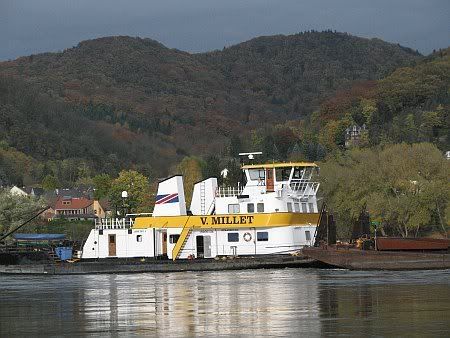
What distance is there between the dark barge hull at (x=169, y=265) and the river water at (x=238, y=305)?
3.27 m

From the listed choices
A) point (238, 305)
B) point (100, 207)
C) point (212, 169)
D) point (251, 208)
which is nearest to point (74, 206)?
point (100, 207)

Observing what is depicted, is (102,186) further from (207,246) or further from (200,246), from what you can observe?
(207,246)

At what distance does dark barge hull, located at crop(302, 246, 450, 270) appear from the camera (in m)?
59.6

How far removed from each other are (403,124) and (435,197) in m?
76.1

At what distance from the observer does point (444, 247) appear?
2459 inches

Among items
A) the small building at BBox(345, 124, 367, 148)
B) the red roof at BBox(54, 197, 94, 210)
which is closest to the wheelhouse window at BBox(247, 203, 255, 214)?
the small building at BBox(345, 124, 367, 148)

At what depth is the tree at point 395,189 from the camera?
287ft

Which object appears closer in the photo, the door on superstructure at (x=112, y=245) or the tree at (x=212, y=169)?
the door on superstructure at (x=112, y=245)

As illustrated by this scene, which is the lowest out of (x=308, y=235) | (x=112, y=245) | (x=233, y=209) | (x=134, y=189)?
(x=112, y=245)

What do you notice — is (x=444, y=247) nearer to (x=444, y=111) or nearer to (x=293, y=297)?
(x=293, y=297)

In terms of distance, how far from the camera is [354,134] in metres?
167

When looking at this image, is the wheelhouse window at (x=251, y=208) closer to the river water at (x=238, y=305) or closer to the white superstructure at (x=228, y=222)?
the white superstructure at (x=228, y=222)

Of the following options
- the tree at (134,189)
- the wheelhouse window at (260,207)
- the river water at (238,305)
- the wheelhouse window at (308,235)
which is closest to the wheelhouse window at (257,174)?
the wheelhouse window at (260,207)

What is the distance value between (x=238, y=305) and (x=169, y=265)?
24728mm
